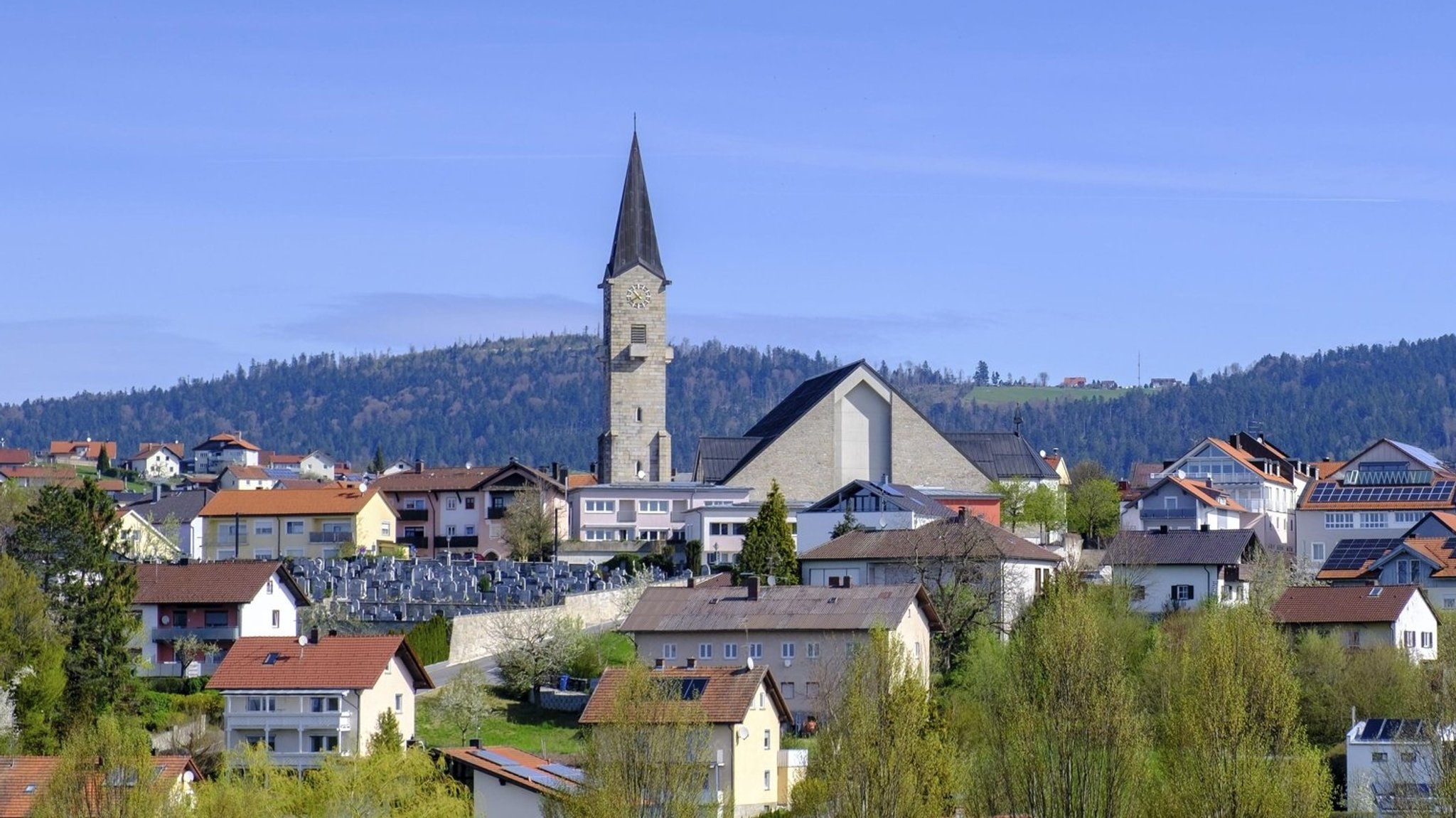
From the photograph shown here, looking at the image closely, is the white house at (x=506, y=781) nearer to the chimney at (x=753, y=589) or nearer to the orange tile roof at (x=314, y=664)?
the orange tile roof at (x=314, y=664)

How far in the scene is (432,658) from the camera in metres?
68.9

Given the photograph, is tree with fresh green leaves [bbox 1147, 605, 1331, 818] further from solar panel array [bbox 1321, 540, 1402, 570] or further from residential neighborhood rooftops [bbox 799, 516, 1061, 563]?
solar panel array [bbox 1321, 540, 1402, 570]

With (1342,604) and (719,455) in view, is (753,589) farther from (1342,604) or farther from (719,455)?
(719,455)

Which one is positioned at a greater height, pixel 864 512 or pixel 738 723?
pixel 864 512

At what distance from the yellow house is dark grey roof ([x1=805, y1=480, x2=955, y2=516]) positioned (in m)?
27.1

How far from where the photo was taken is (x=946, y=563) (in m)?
71.6

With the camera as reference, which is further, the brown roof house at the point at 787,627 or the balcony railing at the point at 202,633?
the balcony railing at the point at 202,633

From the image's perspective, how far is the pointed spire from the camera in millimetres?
106688

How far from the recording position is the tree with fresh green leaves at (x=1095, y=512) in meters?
95.8

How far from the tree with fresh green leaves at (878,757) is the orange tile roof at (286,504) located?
187 ft

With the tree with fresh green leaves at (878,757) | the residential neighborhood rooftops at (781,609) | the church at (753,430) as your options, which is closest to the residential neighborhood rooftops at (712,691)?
the tree with fresh green leaves at (878,757)

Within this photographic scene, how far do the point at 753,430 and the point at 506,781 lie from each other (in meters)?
65.6

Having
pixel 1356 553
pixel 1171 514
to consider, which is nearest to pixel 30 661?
pixel 1356 553

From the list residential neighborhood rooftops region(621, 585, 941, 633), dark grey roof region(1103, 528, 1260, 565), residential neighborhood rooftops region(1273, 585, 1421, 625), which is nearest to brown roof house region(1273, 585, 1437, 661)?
residential neighborhood rooftops region(1273, 585, 1421, 625)
